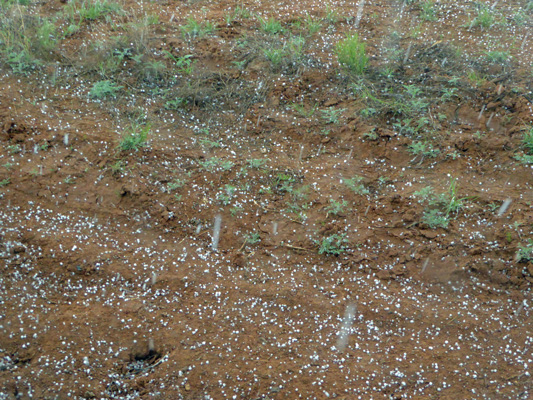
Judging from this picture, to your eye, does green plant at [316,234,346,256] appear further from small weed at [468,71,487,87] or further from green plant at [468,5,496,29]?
green plant at [468,5,496,29]

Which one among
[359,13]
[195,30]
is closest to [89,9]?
[195,30]

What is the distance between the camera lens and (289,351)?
3182mm

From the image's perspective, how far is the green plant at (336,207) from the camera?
3912 mm

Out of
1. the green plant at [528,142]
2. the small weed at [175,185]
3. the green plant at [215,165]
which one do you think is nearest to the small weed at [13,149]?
the small weed at [175,185]

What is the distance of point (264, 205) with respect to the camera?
4.00 m

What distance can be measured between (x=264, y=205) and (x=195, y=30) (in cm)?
225

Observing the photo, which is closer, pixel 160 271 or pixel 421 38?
pixel 160 271

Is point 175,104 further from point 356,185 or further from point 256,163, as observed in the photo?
point 356,185

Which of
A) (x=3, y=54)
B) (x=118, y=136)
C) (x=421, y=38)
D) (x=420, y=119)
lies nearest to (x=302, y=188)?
(x=420, y=119)

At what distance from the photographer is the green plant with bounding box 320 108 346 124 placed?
450 centimetres

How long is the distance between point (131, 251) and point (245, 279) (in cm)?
87

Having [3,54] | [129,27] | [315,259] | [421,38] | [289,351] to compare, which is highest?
[421,38]

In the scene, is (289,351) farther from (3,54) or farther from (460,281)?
(3,54)

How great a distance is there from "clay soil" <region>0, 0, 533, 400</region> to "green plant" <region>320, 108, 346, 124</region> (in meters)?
0.02
